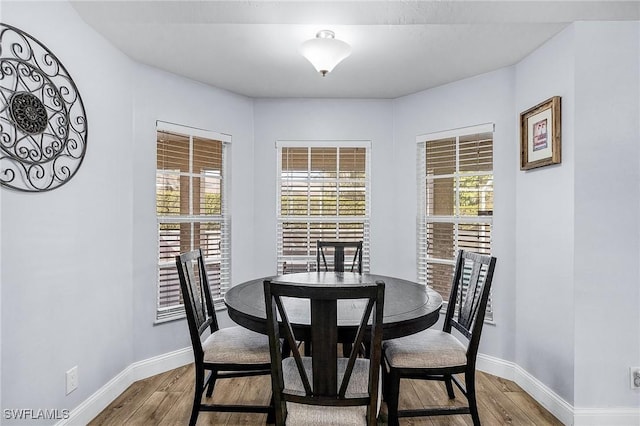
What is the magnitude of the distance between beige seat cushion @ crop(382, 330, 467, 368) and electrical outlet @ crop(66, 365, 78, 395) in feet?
6.04

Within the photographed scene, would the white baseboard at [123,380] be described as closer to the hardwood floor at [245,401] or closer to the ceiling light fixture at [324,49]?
the hardwood floor at [245,401]

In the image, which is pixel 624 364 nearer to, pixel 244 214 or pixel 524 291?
pixel 524 291

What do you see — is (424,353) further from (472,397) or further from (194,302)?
(194,302)

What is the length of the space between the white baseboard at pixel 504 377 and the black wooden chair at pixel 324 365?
147 centimetres

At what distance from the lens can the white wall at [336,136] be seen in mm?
3912

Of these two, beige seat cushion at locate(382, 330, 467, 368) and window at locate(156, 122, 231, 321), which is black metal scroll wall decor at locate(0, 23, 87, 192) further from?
beige seat cushion at locate(382, 330, 467, 368)

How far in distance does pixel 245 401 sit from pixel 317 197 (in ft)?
6.62

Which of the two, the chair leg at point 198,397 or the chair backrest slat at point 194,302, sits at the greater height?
the chair backrest slat at point 194,302

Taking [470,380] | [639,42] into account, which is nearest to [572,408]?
[470,380]

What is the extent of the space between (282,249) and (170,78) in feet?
6.21

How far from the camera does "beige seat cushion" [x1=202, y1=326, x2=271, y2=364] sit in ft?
7.13

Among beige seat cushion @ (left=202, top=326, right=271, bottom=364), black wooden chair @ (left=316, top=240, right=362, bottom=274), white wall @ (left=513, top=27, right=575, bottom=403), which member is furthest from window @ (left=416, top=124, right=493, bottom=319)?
beige seat cushion @ (left=202, top=326, right=271, bottom=364)

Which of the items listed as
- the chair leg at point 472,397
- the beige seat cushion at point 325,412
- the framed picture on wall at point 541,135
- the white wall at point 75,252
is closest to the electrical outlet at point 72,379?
the white wall at point 75,252

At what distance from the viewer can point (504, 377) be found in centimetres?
305
